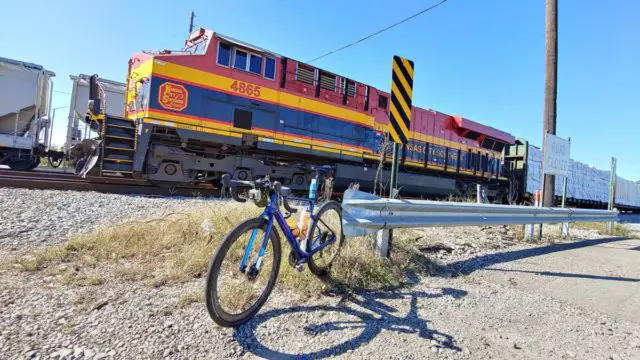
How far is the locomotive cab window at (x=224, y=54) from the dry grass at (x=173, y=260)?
5082 mm

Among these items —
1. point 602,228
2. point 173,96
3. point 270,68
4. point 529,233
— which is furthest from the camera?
point 602,228

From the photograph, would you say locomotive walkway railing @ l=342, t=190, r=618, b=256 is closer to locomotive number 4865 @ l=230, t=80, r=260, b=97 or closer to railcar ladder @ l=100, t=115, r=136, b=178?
railcar ladder @ l=100, t=115, r=136, b=178

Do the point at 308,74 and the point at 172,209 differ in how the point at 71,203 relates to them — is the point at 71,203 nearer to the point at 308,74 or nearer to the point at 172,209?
the point at 172,209

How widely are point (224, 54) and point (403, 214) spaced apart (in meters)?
6.38

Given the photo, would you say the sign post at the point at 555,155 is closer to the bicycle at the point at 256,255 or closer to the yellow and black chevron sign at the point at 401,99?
the yellow and black chevron sign at the point at 401,99

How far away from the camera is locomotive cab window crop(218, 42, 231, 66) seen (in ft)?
27.2

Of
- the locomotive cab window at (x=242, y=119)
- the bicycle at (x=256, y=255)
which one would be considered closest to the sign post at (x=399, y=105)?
the bicycle at (x=256, y=255)

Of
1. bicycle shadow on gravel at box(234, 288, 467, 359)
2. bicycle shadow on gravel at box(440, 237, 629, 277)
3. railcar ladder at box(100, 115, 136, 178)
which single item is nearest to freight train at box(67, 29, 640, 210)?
railcar ladder at box(100, 115, 136, 178)

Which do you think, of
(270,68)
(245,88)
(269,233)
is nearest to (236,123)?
(245,88)

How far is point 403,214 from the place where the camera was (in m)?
3.84

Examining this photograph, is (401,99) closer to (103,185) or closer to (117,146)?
(117,146)

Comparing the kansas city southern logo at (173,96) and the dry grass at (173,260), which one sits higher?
the kansas city southern logo at (173,96)

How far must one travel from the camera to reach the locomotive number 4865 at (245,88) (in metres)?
8.58

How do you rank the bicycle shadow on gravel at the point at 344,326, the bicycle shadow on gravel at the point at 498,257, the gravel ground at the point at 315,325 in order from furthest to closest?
the bicycle shadow on gravel at the point at 498,257 < the bicycle shadow on gravel at the point at 344,326 < the gravel ground at the point at 315,325
